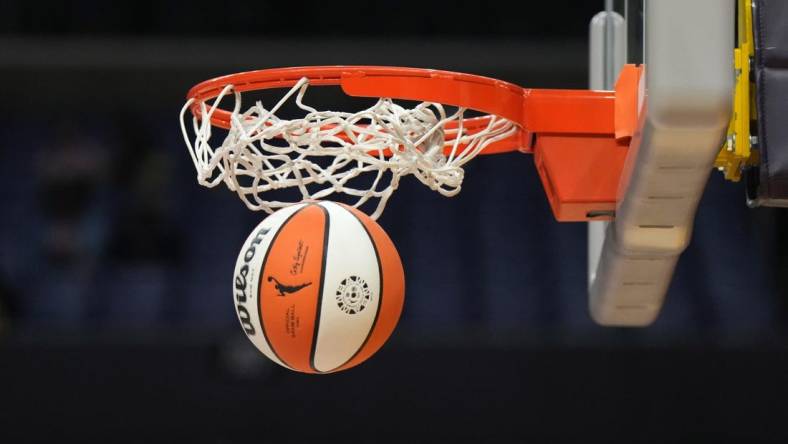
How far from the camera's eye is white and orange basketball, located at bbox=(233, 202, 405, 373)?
6.59ft

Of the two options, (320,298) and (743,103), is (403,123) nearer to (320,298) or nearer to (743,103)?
(320,298)

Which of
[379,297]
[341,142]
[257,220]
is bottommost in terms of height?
[257,220]

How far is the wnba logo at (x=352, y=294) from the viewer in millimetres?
2014

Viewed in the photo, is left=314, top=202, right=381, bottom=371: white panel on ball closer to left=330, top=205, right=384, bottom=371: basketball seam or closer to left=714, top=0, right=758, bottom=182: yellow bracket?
left=330, top=205, right=384, bottom=371: basketball seam

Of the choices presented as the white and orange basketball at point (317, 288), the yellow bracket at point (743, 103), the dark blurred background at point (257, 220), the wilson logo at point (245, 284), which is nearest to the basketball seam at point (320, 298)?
the white and orange basketball at point (317, 288)

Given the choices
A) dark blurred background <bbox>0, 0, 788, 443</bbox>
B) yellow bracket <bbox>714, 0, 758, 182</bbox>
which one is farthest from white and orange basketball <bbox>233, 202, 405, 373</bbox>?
dark blurred background <bbox>0, 0, 788, 443</bbox>

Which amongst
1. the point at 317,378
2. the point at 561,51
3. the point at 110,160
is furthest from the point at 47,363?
the point at 561,51

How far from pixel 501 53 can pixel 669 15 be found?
3.99 meters

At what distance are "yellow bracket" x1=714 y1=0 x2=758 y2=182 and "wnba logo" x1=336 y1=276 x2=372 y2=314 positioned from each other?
63 cm

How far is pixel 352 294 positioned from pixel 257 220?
437 centimetres

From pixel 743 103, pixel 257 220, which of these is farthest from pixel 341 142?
pixel 257 220

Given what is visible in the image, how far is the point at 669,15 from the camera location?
5.29 ft

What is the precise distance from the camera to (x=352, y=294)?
6.63 ft

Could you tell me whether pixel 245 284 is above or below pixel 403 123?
below
